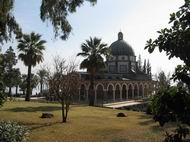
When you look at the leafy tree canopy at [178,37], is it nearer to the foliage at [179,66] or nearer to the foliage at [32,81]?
the foliage at [179,66]

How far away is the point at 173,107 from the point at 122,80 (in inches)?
3644

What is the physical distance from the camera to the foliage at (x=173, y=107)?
241 inches

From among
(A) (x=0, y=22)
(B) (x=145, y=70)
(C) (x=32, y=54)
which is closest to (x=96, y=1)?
(A) (x=0, y=22)

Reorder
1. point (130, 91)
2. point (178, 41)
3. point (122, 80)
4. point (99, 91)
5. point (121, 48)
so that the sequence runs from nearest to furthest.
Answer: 1. point (178, 41)
2. point (99, 91)
3. point (122, 80)
4. point (130, 91)
5. point (121, 48)

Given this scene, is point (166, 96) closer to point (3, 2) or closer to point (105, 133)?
point (3, 2)

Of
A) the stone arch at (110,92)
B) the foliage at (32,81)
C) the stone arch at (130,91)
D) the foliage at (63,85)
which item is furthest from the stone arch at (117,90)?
the foliage at (63,85)

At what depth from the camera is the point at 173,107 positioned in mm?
6160

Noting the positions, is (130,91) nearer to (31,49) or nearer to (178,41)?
(31,49)

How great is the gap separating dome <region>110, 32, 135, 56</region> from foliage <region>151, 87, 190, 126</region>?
102m

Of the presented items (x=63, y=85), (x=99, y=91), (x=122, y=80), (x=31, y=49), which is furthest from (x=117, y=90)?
(x=63, y=85)

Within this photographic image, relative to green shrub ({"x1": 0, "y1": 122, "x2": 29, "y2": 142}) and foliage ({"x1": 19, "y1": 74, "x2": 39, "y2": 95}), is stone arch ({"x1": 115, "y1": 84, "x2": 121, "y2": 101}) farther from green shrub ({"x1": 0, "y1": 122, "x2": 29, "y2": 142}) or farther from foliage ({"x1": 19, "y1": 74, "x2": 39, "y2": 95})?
green shrub ({"x1": 0, "y1": 122, "x2": 29, "y2": 142})

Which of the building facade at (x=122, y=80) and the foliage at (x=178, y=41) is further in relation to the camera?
the building facade at (x=122, y=80)

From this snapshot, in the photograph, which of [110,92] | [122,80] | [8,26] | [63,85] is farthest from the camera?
[122,80]

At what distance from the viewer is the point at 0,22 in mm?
18344
